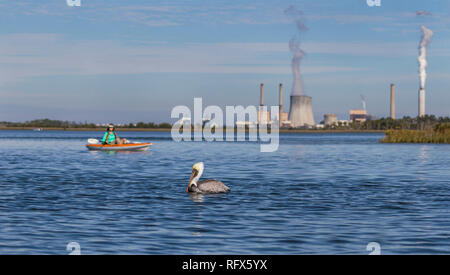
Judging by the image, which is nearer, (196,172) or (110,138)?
(196,172)

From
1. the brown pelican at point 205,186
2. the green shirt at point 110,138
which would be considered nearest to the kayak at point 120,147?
the green shirt at point 110,138

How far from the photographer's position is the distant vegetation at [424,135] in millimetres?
88000

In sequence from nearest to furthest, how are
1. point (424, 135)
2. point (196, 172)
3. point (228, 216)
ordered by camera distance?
1. point (228, 216)
2. point (196, 172)
3. point (424, 135)

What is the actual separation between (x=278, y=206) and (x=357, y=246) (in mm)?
7113

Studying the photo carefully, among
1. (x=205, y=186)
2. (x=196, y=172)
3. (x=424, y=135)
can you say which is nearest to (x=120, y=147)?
(x=196, y=172)

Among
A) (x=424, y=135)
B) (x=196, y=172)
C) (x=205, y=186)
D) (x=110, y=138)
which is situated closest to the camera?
(x=205, y=186)

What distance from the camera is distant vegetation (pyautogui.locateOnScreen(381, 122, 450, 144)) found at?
88.0 meters

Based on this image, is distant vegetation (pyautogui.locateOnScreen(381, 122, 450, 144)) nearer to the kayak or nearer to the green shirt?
the kayak

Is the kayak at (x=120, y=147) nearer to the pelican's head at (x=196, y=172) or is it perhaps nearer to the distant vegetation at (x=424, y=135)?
the pelican's head at (x=196, y=172)

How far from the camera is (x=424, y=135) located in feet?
302

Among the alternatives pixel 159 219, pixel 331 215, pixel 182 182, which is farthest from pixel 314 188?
pixel 159 219

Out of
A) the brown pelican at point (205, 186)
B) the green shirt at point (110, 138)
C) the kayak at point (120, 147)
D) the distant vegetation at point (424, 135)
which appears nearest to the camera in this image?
the brown pelican at point (205, 186)

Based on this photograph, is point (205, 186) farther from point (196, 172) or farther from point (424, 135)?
point (424, 135)
